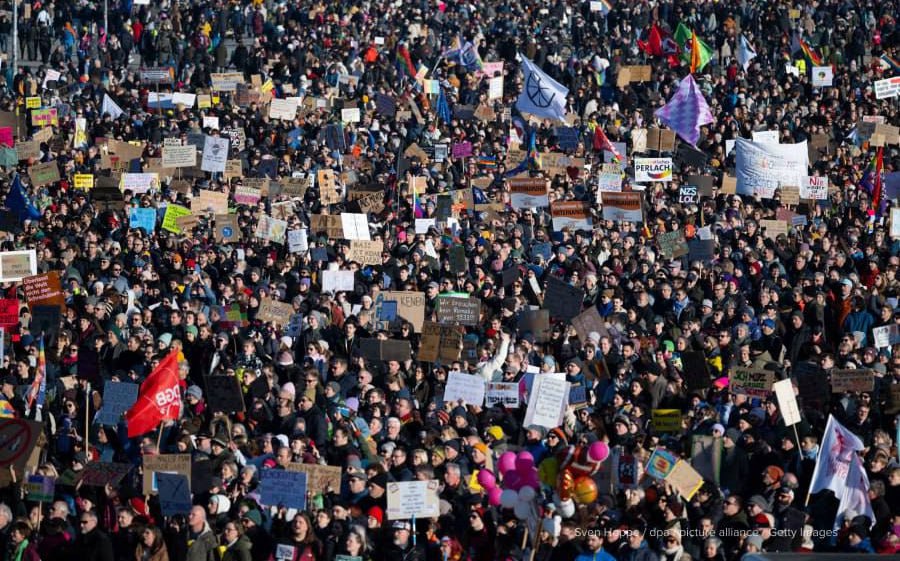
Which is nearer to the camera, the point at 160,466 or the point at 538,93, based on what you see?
the point at 160,466

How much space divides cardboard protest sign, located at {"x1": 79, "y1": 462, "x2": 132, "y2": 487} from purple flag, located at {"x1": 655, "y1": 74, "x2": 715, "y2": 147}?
1169 cm

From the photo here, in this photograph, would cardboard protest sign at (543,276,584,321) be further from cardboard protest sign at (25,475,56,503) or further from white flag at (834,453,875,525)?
cardboard protest sign at (25,475,56,503)

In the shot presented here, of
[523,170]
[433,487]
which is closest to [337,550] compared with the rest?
[433,487]

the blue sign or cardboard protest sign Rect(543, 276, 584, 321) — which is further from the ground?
the blue sign

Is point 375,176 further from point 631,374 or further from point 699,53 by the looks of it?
point 631,374

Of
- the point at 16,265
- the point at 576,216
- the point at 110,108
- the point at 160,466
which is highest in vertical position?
the point at 110,108

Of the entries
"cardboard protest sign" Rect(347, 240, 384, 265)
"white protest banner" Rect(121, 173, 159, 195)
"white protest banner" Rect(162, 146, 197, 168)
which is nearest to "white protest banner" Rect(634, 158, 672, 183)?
"cardboard protest sign" Rect(347, 240, 384, 265)

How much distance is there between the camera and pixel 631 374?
11898 mm

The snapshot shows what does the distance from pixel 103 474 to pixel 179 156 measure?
31.4ft

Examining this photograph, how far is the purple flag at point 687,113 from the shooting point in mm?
20312

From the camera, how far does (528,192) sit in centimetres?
1773

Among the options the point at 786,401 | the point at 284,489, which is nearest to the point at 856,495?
the point at 786,401

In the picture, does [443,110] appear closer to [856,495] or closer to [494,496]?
[494,496]

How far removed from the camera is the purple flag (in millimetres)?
20312
